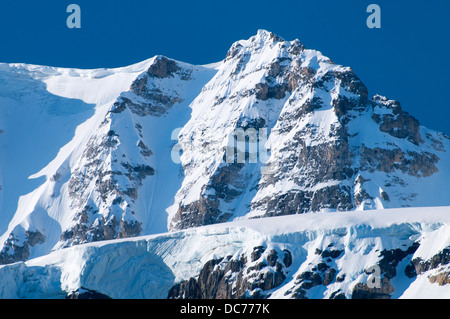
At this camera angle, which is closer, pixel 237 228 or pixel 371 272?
pixel 371 272

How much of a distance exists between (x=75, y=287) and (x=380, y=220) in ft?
164

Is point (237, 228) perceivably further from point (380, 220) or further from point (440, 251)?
point (440, 251)

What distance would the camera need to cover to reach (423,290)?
170 meters

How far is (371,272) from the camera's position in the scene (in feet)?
578
